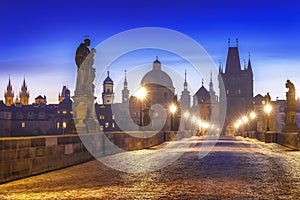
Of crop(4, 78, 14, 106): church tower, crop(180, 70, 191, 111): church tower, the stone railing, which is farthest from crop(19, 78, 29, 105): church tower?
the stone railing

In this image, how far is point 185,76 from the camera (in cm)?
17338

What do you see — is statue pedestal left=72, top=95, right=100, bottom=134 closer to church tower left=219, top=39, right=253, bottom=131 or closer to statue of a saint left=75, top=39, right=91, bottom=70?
statue of a saint left=75, top=39, right=91, bottom=70

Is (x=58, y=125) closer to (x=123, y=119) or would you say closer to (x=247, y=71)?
(x=123, y=119)

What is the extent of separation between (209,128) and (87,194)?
Result: 141301mm

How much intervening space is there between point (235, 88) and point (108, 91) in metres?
48.3

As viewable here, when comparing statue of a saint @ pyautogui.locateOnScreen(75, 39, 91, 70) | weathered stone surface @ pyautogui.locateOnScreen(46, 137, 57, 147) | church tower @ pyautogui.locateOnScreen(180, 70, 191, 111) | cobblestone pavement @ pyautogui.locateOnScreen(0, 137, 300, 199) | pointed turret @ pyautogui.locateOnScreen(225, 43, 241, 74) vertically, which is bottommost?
cobblestone pavement @ pyautogui.locateOnScreen(0, 137, 300, 199)

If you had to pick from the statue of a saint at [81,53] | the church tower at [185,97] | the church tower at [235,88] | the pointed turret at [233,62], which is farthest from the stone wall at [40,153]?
the church tower at [185,97]

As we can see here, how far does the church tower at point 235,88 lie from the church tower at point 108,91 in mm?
42022

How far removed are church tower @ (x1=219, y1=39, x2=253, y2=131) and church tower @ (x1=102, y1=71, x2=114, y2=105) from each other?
138 ft

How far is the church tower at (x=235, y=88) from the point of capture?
13350cm

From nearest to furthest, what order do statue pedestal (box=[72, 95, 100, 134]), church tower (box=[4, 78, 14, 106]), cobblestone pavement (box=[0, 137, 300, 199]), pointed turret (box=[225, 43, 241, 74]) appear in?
cobblestone pavement (box=[0, 137, 300, 199])
statue pedestal (box=[72, 95, 100, 134])
pointed turret (box=[225, 43, 241, 74])
church tower (box=[4, 78, 14, 106])

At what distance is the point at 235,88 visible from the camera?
134 meters

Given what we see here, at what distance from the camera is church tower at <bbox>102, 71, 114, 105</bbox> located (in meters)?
159

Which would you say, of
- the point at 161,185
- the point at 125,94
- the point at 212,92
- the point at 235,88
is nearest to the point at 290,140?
the point at 161,185
